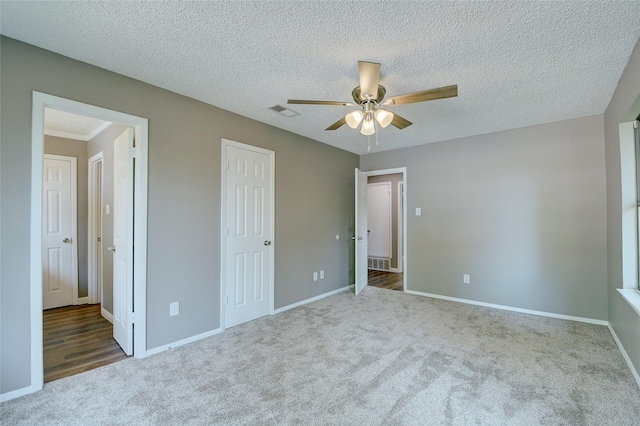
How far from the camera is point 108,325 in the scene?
341 centimetres

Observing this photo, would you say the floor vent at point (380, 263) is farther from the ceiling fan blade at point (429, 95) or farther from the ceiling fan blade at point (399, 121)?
the ceiling fan blade at point (429, 95)

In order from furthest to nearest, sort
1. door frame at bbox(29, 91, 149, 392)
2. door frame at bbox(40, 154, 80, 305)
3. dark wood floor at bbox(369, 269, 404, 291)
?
dark wood floor at bbox(369, 269, 404, 291)
door frame at bbox(40, 154, 80, 305)
door frame at bbox(29, 91, 149, 392)

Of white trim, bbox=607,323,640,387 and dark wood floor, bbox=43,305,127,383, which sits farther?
dark wood floor, bbox=43,305,127,383

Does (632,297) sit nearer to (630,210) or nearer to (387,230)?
(630,210)

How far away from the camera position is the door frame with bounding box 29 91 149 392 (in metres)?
2.05

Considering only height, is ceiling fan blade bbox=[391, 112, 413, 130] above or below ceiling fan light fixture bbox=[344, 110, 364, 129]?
above

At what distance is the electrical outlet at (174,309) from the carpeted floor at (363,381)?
0.34 metres

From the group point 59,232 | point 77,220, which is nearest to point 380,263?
point 77,220

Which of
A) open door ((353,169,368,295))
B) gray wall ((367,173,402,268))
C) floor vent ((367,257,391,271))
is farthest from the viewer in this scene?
floor vent ((367,257,391,271))

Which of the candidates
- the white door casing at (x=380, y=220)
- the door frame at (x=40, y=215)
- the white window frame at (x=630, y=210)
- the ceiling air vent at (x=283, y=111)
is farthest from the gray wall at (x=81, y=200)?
the white window frame at (x=630, y=210)

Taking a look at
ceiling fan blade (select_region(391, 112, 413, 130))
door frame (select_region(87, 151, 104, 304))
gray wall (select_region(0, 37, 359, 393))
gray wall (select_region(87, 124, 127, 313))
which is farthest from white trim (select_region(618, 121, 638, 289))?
door frame (select_region(87, 151, 104, 304))

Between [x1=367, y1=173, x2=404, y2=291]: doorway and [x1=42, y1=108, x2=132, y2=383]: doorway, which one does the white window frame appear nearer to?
[x1=367, y1=173, x2=404, y2=291]: doorway

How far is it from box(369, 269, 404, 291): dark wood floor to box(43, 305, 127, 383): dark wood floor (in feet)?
13.2

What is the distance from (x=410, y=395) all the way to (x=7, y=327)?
283 cm
